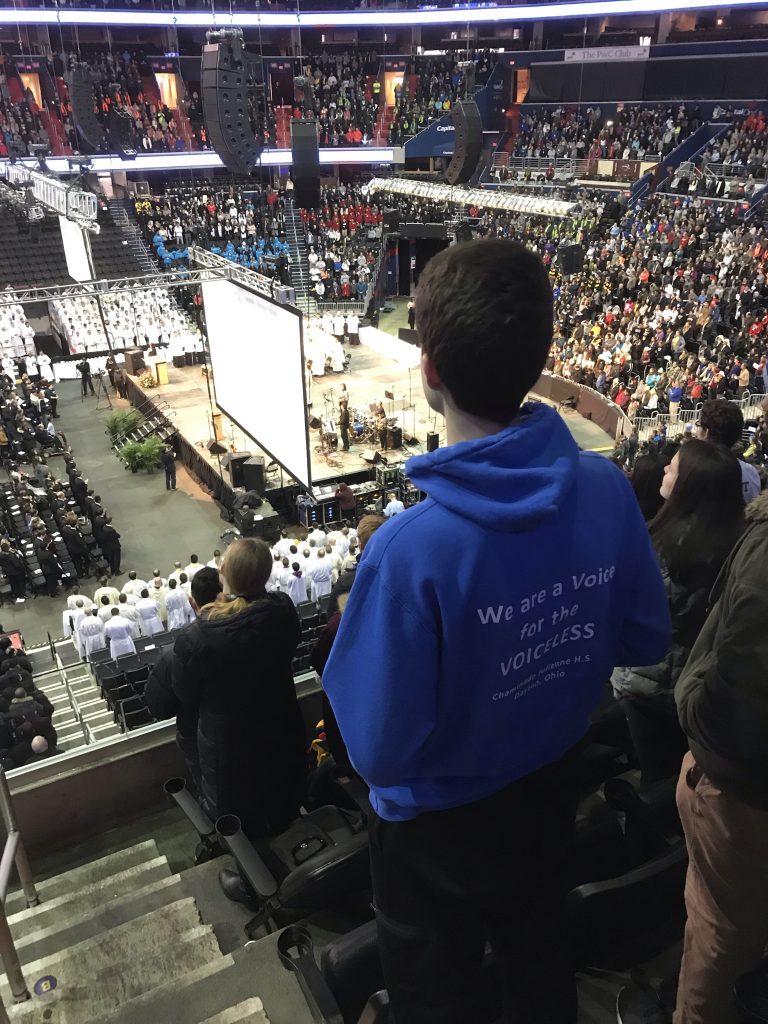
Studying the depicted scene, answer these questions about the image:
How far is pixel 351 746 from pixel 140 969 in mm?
1994

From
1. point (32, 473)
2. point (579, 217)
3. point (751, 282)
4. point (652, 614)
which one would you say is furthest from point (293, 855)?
point (579, 217)

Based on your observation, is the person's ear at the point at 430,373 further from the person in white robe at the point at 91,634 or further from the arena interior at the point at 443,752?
the person in white robe at the point at 91,634

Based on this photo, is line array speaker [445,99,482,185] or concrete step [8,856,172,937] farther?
line array speaker [445,99,482,185]

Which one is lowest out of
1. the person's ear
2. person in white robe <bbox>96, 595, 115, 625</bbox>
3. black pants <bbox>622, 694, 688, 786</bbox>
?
person in white robe <bbox>96, 595, 115, 625</bbox>

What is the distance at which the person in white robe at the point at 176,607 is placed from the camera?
1123 cm

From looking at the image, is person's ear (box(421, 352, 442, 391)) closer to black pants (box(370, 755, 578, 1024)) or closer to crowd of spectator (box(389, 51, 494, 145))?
black pants (box(370, 755, 578, 1024))

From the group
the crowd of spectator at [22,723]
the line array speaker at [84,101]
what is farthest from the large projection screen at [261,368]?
the crowd of spectator at [22,723]

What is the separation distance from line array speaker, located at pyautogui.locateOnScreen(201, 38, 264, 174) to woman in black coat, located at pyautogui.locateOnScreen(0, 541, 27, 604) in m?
Result: 7.17

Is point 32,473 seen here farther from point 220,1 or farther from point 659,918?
point 220,1

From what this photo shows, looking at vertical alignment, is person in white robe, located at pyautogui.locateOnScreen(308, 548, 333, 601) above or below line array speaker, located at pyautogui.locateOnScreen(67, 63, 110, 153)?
below

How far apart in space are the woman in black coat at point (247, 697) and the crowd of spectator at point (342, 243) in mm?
27554

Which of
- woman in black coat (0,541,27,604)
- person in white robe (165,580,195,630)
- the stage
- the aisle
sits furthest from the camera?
the stage

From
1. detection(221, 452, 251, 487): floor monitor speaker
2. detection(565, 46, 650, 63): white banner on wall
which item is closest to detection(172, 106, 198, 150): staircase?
detection(565, 46, 650, 63): white banner on wall

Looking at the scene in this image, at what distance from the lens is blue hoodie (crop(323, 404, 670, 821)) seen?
4.86 ft
